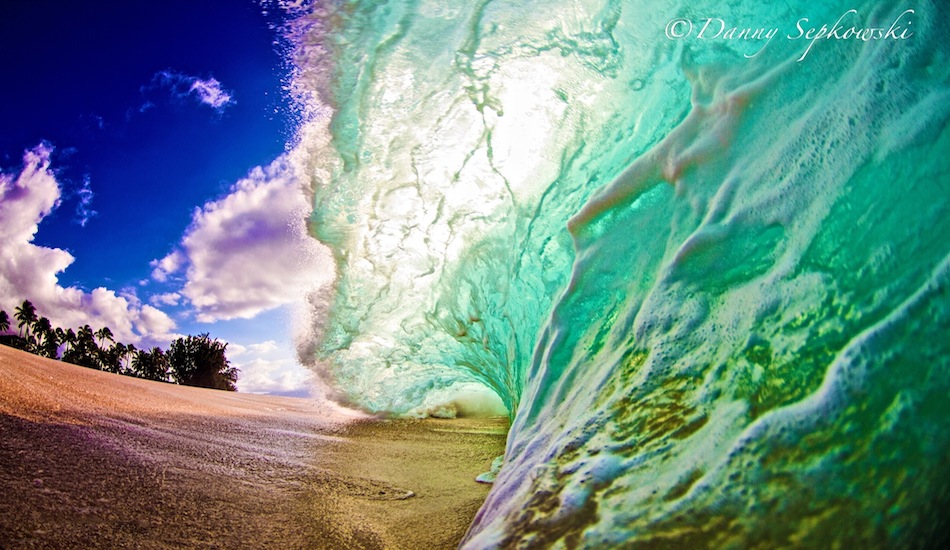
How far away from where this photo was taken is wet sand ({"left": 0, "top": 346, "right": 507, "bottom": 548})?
2145 millimetres

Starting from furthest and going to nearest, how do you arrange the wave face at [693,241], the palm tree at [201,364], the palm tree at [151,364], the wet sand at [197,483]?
the palm tree at [151,364] → the palm tree at [201,364] → the wet sand at [197,483] → the wave face at [693,241]

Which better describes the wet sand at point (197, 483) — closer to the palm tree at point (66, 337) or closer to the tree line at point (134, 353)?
the tree line at point (134, 353)

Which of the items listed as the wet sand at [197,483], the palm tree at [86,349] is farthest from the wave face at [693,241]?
the palm tree at [86,349]

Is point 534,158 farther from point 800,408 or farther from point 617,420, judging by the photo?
point 800,408

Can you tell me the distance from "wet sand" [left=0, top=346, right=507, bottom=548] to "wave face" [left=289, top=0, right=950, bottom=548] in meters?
0.90

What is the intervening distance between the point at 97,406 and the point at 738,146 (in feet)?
19.3

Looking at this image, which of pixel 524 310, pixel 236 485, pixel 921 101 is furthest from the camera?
pixel 524 310

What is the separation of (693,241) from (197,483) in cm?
319

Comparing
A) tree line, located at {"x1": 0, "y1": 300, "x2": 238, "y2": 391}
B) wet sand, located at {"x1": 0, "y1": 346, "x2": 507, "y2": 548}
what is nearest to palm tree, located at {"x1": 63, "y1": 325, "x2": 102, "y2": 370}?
tree line, located at {"x1": 0, "y1": 300, "x2": 238, "y2": 391}

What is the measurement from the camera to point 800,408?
155 cm

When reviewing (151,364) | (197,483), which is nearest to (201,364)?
(151,364)

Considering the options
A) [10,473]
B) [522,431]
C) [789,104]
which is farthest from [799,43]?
[10,473]

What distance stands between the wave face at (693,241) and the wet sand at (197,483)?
90cm

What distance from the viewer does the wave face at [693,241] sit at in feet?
4.82
